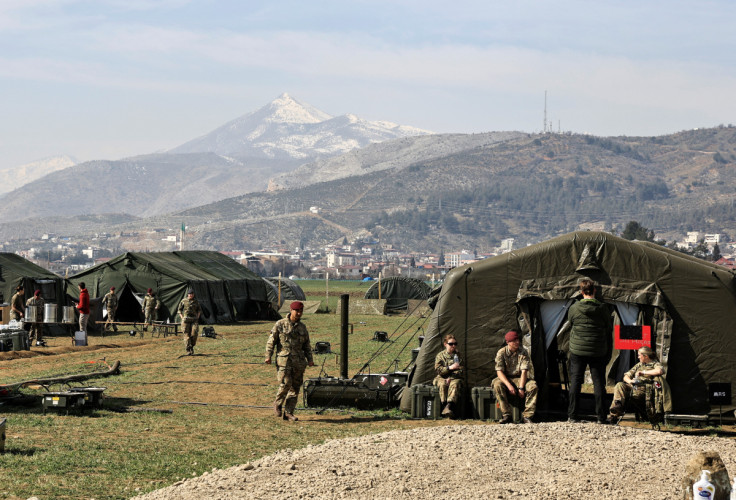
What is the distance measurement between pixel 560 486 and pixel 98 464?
14.8 feet

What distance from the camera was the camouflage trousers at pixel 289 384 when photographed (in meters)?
13.9

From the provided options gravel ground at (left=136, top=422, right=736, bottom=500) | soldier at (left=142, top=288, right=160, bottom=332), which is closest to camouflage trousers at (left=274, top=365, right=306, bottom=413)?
gravel ground at (left=136, top=422, right=736, bottom=500)

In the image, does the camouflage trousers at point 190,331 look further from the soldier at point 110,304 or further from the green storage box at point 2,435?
the green storage box at point 2,435

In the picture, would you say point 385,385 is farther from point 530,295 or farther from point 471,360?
point 530,295

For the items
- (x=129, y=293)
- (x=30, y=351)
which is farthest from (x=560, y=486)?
(x=129, y=293)

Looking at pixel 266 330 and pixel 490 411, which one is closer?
pixel 490 411

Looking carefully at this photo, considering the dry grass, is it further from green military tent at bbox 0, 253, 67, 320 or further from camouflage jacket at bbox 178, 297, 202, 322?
green military tent at bbox 0, 253, 67, 320

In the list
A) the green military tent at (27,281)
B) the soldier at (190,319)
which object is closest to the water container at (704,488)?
the soldier at (190,319)

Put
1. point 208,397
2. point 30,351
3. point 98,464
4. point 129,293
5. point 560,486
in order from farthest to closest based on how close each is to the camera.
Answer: point 129,293, point 30,351, point 208,397, point 98,464, point 560,486

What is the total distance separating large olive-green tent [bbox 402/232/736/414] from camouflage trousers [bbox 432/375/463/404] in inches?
14.8

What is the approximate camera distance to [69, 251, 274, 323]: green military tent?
122 ft

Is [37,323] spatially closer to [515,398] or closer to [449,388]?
[449,388]

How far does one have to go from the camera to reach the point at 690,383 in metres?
14.0

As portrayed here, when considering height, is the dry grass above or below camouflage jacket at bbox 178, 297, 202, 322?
below
